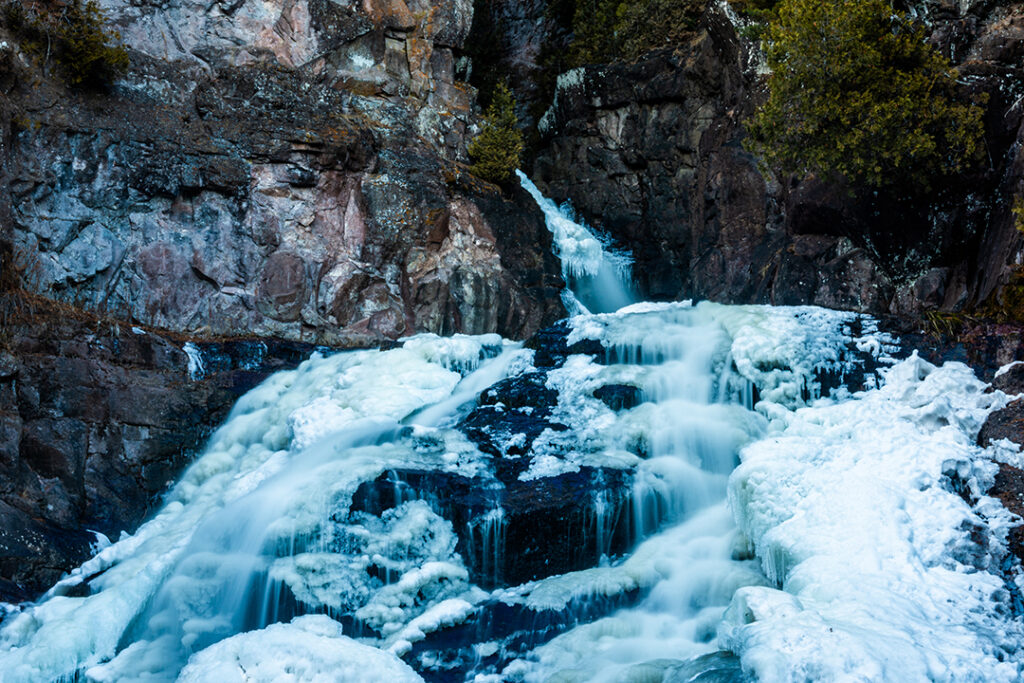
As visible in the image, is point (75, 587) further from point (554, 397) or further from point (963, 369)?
point (963, 369)

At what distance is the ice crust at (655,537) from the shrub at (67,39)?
718 centimetres

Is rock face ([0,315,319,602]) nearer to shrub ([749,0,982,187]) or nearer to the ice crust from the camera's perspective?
the ice crust

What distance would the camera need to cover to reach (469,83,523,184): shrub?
17.2 metres

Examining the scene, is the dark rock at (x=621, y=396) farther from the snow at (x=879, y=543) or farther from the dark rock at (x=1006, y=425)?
the dark rock at (x=1006, y=425)

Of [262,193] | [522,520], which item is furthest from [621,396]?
[262,193]

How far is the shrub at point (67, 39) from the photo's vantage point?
44.3 ft

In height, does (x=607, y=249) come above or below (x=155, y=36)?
below

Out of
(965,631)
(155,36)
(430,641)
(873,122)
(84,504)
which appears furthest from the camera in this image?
(155,36)

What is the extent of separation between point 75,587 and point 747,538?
6.40m

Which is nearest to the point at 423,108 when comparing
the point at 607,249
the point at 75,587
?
the point at 607,249

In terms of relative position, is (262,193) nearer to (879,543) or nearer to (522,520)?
(522,520)

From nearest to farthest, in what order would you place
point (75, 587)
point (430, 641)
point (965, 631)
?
point (965, 631)
point (430, 641)
point (75, 587)

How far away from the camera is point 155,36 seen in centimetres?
1572

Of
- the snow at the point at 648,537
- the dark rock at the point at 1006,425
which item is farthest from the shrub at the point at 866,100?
the dark rock at the point at 1006,425
